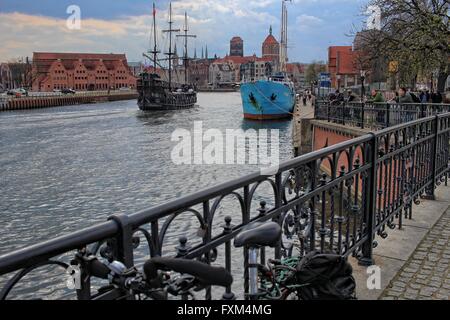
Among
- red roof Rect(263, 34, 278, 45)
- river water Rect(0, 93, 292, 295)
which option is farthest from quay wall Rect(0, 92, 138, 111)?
red roof Rect(263, 34, 278, 45)

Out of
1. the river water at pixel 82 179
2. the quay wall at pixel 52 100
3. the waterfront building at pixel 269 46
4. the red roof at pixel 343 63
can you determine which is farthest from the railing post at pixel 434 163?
the waterfront building at pixel 269 46

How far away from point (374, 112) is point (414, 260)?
14868 millimetres

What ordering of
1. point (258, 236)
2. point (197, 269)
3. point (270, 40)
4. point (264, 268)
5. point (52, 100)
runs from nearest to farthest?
point (197, 269)
point (258, 236)
point (264, 268)
point (52, 100)
point (270, 40)

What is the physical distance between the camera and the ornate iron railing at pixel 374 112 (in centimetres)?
1474

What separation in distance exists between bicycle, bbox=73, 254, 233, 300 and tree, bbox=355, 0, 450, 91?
18507mm

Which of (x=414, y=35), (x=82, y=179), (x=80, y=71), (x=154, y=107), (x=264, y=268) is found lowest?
(x=82, y=179)

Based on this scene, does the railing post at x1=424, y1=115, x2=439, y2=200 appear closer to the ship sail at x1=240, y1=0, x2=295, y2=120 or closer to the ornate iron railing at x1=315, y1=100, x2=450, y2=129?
the ornate iron railing at x1=315, y1=100, x2=450, y2=129

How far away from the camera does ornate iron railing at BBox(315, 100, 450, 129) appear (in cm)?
1474

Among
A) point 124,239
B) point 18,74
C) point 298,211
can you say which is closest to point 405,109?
point 298,211

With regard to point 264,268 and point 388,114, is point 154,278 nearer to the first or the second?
point 264,268

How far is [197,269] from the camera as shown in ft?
5.77

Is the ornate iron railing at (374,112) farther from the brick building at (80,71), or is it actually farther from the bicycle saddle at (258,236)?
the brick building at (80,71)

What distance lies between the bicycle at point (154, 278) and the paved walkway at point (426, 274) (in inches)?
112
